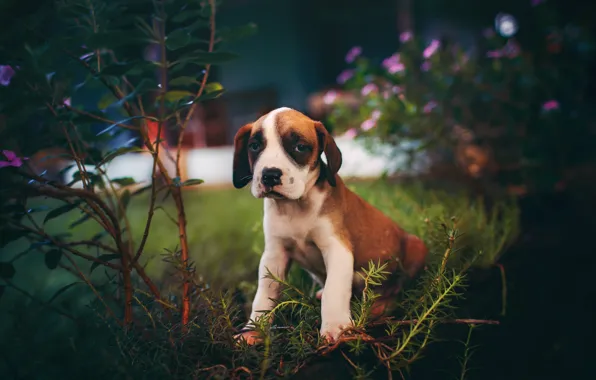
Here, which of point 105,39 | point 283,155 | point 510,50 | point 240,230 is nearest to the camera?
point 105,39

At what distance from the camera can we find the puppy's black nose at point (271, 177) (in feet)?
3.59

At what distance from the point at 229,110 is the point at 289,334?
8094 mm

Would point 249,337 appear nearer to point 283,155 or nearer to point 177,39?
point 283,155

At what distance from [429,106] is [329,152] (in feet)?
5.16

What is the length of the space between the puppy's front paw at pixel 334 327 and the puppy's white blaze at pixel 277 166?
309 mm

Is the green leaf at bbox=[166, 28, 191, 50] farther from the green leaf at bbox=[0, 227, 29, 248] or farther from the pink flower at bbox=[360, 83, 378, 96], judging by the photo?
the pink flower at bbox=[360, 83, 378, 96]

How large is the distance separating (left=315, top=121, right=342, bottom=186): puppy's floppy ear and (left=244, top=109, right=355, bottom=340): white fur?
0.15ft

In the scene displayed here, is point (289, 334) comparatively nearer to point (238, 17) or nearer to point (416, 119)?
point (416, 119)

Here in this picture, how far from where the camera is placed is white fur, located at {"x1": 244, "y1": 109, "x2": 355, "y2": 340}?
3.74 ft

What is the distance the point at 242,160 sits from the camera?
1.27 metres

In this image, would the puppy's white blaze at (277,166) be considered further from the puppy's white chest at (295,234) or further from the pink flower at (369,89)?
the pink flower at (369,89)

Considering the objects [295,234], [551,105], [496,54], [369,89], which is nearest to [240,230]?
[369,89]

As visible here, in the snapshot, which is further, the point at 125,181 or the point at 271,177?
the point at 125,181

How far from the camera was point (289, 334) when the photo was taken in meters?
1.18
